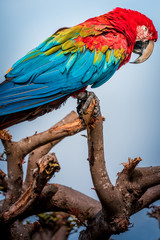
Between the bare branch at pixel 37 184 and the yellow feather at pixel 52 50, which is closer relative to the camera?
the bare branch at pixel 37 184

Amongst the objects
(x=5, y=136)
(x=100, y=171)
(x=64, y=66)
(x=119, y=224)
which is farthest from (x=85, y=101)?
(x=119, y=224)

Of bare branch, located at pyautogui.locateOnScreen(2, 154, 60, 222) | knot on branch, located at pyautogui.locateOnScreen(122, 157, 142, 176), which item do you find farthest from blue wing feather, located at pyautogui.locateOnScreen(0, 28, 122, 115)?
knot on branch, located at pyautogui.locateOnScreen(122, 157, 142, 176)

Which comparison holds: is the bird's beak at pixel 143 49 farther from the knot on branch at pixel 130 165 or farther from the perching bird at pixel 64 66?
the knot on branch at pixel 130 165

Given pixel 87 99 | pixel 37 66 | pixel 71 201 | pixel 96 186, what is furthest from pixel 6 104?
pixel 71 201

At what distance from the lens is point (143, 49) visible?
1.50m

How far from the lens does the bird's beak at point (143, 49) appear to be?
1.48m

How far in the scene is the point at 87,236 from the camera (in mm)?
1368

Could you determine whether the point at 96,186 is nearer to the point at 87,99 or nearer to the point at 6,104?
the point at 87,99

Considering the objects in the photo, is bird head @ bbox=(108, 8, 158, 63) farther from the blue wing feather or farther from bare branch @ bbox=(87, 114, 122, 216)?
bare branch @ bbox=(87, 114, 122, 216)

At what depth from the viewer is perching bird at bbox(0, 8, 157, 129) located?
114 cm

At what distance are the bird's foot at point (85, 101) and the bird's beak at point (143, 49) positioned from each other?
14.4 inches

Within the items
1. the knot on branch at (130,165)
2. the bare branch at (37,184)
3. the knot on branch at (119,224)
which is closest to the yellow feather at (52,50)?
the bare branch at (37,184)

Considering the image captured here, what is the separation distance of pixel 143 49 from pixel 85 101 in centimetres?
46

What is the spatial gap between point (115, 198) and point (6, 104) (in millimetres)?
575
